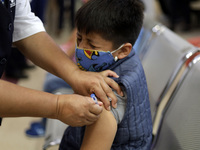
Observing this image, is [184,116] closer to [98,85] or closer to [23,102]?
[98,85]

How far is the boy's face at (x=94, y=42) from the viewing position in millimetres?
1009

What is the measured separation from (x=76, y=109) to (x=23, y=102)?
0.15 m

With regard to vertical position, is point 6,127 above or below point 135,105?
below

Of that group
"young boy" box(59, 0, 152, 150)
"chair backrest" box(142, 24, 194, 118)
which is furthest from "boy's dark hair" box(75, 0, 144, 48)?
"chair backrest" box(142, 24, 194, 118)

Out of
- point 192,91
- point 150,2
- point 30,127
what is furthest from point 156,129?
point 150,2

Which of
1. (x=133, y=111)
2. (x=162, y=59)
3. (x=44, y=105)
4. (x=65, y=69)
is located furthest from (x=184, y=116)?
(x=44, y=105)

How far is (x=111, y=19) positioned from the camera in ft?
3.30

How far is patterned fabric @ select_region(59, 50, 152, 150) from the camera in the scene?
0.97 metres

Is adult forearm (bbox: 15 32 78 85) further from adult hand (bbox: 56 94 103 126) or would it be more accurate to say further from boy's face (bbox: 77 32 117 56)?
adult hand (bbox: 56 94 103 126)

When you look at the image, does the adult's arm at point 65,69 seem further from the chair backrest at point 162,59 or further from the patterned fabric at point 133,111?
the chair backrest at point 162,59

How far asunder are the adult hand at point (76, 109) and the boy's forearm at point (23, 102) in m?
0.02

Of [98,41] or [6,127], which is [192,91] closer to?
[98,41]

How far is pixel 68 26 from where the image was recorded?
5.82 metres

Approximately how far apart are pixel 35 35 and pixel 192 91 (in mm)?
711
